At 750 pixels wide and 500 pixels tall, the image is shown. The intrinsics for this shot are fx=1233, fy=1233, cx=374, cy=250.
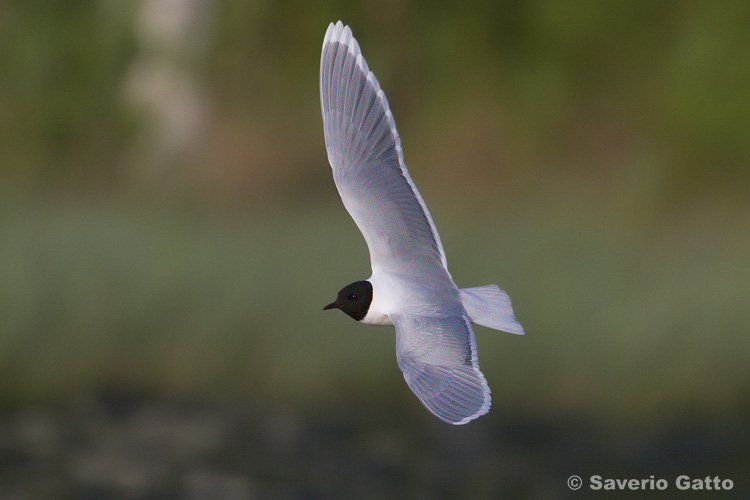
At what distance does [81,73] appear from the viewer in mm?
7797

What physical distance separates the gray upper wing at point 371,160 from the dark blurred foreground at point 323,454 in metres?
2.29

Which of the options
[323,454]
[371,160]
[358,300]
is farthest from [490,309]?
[323,454]

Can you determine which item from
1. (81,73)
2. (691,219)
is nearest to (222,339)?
(691,219)

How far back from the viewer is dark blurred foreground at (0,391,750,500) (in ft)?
15.6

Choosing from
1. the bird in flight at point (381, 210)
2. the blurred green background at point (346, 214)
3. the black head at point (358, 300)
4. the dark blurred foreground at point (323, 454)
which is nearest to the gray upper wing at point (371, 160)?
the bird in flight at point (381, 210)

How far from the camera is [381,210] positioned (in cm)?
254

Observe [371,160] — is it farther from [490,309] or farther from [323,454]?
[323,454]

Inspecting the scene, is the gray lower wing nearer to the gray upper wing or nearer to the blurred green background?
the gray upper wing

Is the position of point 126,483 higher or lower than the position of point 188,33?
lower

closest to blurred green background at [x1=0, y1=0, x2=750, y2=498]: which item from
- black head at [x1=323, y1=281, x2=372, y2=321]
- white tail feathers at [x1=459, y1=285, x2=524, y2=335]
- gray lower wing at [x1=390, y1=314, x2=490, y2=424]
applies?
white tail feathers at [x1=459, y1=285, x2=524, y2=335]

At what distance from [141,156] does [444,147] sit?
1.86 m

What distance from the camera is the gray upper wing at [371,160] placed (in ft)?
8.27

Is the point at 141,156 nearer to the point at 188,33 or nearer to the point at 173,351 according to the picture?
the point at 188,33

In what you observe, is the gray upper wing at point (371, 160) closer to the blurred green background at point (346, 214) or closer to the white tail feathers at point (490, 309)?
the white tail feathers at point (490, 309)
